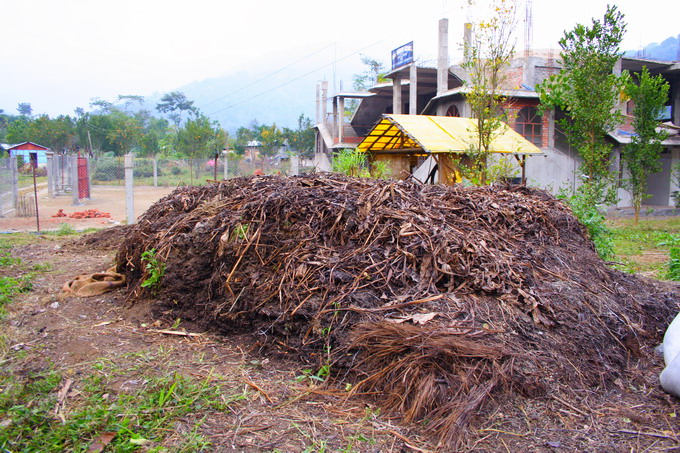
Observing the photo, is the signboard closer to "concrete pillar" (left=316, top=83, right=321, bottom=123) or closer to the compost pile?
"concrete pillar" (left=316, top=83, right=321, bottom=123)

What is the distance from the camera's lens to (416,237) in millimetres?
3930

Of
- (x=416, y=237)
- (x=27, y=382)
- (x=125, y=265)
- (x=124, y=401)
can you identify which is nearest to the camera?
(x=124, y=401)

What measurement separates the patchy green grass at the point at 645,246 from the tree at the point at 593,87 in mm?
1185

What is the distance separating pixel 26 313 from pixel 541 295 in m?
4.63

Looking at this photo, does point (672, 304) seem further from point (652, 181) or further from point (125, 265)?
point (652, 181)

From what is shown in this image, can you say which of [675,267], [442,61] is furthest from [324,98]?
[675,267]

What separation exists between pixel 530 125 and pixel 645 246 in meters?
9.14

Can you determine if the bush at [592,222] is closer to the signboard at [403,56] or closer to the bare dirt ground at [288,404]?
the bare dirt ground at [288,404]

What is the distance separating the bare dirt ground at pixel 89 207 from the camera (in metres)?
12.0

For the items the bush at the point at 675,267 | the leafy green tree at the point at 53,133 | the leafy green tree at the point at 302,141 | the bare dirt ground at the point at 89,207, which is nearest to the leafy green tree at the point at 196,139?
the leafy green tree at the point at 302,141

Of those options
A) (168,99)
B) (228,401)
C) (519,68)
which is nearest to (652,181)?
(519,68)

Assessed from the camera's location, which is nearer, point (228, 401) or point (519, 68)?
→ point (228, 401)

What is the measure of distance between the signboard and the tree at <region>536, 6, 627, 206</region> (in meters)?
12.0

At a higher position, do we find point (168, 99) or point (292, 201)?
point (168, 99)
